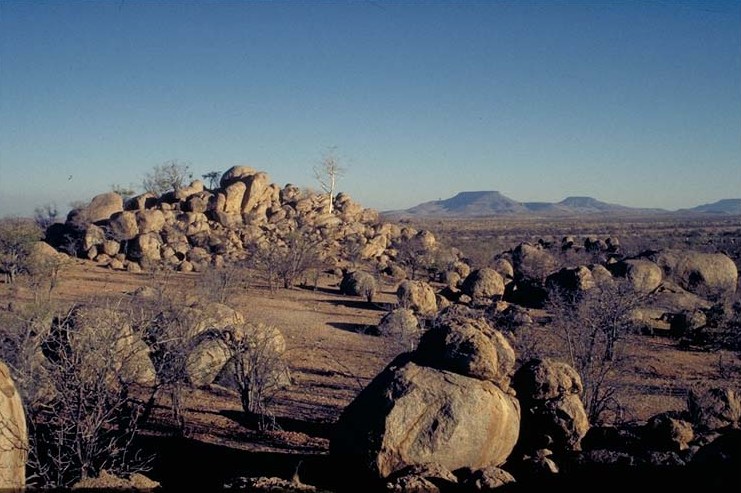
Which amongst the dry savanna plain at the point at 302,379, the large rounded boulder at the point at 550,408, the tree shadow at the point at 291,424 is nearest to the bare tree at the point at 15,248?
the dry savanna plain at the point at 302,379

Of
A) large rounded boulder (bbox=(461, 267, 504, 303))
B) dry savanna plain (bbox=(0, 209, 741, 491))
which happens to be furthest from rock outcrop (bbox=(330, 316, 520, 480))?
large rounded boulder (bbox=(461, 267, 504, 303))

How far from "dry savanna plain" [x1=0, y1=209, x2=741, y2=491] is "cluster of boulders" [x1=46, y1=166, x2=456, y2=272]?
132 inches

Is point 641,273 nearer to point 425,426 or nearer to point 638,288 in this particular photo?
point 638,288

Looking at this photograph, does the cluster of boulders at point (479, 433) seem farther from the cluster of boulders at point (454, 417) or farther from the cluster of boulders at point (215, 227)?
the cluster of boulders at point (215, 227)

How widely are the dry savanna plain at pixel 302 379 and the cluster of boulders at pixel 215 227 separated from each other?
11.0ft

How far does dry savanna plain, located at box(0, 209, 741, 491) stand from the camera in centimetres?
780

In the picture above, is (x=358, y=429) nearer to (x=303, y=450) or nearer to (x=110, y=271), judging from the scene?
(x=303, y=450)

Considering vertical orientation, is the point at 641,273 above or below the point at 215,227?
below

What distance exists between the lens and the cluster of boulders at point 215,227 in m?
30.8

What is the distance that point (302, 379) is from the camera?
1272 cm

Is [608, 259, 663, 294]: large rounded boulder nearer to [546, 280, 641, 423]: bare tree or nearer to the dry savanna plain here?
the dry savanna plain

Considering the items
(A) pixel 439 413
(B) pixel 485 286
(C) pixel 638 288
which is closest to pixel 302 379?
(A) pixel 439 413

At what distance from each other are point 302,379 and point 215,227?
25243 millimetres

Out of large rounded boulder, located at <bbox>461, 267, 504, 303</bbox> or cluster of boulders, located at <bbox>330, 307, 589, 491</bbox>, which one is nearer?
cluster of boulders, located at <bbox>330, 307, 589, 491</bbox>
